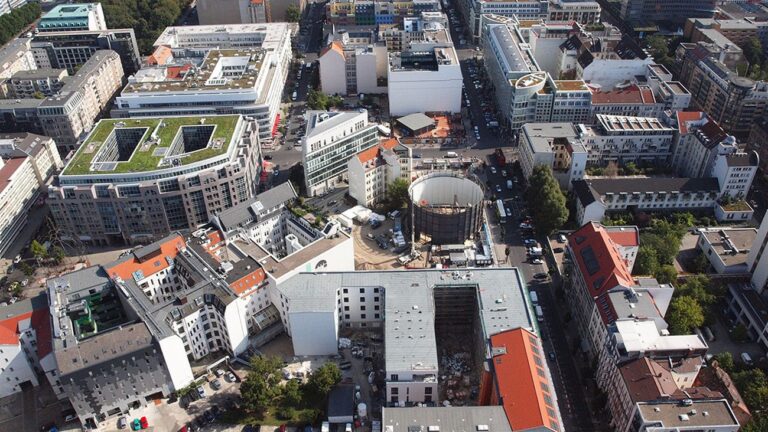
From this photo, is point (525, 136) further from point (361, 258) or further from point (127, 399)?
point (127, 399)

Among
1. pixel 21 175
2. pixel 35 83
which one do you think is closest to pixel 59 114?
pixel 21 175

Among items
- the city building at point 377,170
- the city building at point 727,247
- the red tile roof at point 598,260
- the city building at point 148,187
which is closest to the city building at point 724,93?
the city building at point 727,247

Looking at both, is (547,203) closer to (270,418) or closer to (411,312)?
(411,312)

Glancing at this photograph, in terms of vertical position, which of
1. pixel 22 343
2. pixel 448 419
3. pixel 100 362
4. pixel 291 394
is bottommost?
pixel 291 394

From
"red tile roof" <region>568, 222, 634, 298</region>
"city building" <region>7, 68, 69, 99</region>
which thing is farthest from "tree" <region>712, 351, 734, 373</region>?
"city building" <region>7, 68, 69, 99</region>

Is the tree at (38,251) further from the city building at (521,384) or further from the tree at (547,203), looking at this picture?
the tree at (547,203)

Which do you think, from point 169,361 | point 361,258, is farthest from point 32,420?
point 361,258
